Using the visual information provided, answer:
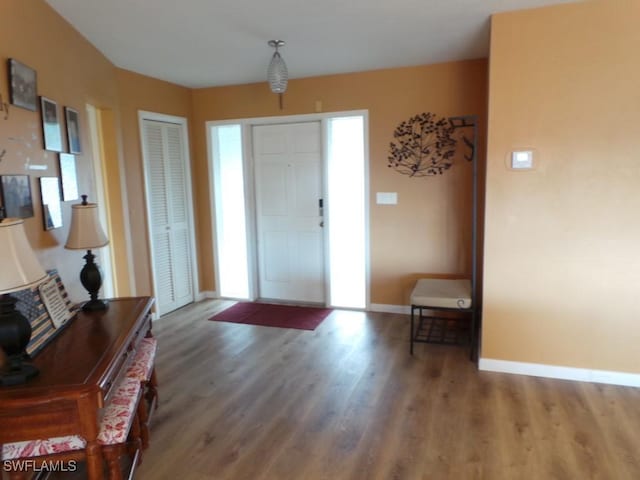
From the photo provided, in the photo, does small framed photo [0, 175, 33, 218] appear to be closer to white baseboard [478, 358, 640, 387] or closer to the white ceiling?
the white ceiling

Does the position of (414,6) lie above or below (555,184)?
above

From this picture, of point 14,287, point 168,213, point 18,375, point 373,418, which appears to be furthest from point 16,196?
point 168,213

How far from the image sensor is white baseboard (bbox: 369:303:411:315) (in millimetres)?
4352

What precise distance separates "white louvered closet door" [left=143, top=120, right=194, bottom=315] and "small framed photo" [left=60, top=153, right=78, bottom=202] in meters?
1.34

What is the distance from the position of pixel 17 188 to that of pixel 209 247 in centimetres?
292

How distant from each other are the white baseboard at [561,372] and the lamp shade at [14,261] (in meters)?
2.81

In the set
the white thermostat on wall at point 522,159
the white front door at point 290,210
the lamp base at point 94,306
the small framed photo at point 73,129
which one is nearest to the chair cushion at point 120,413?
the lamp base at point 94,306

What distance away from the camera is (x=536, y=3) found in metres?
2.61

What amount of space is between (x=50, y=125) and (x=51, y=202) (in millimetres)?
448

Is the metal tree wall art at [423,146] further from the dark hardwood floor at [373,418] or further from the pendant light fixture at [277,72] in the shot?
the dark hardwood floor at [373,418]

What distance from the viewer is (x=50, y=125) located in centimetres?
249

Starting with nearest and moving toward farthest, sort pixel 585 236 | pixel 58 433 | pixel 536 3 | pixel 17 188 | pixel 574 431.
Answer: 1. pixel 58 433
2. pixel 17 188
3. pixel 574 431
4. pixel 536 3
5. pixel 585 236

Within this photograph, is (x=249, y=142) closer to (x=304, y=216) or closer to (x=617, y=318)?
(x=304, y=216)

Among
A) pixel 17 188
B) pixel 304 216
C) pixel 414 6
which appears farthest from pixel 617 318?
pixel 17 188
